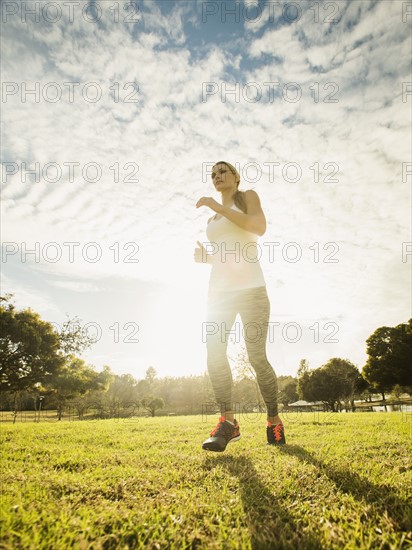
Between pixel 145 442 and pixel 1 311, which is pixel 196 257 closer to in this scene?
pixel 145 442

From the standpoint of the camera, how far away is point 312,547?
1354 mm

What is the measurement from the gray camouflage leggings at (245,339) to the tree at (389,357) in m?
51.0

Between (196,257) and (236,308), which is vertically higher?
(196,257)

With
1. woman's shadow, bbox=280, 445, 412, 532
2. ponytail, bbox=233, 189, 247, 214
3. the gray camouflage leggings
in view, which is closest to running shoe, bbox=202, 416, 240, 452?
the gray camouflage leggings

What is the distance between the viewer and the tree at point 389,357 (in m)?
45.3

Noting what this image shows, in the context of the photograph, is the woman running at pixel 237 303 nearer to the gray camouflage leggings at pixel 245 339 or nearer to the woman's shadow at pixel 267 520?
the gray camouflage leggings at pixel 245 339

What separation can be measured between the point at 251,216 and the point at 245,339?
148cm

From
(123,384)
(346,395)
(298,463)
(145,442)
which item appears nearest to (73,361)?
(145,442)

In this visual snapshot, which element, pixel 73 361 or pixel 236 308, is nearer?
pixel 236 308

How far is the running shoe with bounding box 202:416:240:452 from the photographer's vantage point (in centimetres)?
314

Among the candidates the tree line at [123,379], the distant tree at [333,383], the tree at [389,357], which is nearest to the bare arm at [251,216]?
the tree line at [123,379]

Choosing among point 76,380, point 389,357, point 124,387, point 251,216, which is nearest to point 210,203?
point 251,216

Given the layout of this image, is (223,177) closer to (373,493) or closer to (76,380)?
(373,493)

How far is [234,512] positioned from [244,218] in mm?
2844
